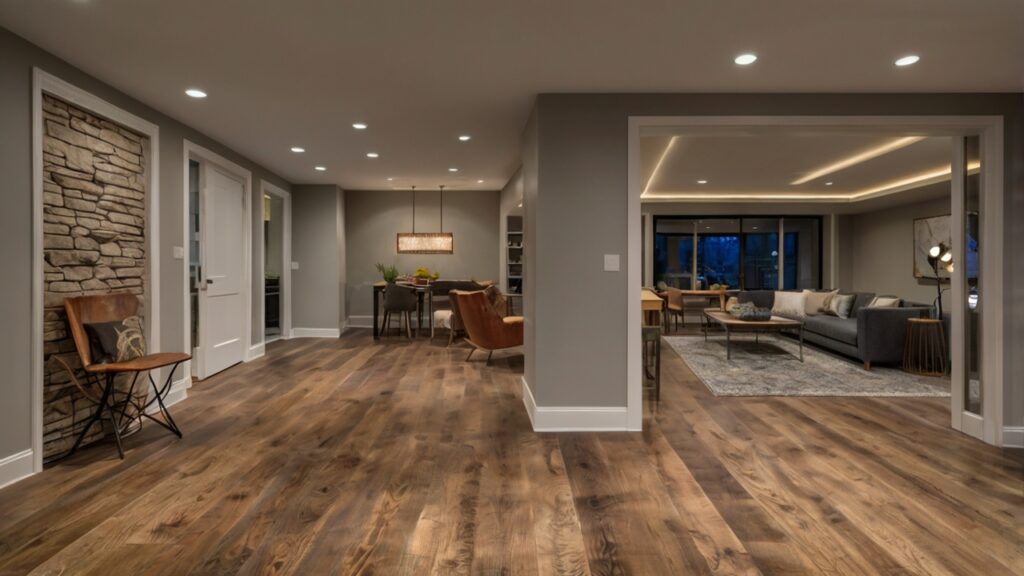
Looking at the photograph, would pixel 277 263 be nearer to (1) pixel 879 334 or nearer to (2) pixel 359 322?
(2) pixel 359 322

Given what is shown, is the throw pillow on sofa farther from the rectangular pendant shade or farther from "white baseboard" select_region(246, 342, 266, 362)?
"white baseboard" select_region(246, 342, 266, 362)

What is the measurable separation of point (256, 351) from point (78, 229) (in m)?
3.01

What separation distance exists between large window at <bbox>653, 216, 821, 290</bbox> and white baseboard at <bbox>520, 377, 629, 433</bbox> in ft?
22.3

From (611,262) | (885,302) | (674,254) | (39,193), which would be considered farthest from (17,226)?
(674,254)

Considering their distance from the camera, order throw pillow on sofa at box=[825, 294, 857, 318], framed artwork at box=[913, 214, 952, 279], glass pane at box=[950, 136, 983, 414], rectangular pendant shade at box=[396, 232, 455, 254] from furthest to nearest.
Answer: rectangular pendant shade at box=[396, 232, 455, 254] < framed artwork at box=[913, 214, 952, 279] < throw pillow on sofa at box=[825, 294, 857, 318] < glass pane at box=[950, 136, 983, 414]

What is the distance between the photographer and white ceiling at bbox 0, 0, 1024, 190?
2.28 meters

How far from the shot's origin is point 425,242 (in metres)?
8.30

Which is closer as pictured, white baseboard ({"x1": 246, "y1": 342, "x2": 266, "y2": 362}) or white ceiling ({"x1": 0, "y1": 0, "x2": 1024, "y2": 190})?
white ceiling ({"x1": 0, "y1": 0, "x2": 1024, "y2": 190})

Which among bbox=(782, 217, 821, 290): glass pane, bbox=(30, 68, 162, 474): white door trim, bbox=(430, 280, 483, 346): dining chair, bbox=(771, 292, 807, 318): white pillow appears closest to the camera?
bbox=(30, 68, 162, 474): white door trim

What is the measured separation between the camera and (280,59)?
285 cm

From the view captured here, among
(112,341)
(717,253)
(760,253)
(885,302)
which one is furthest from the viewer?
(717,253)

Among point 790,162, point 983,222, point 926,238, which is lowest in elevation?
point 983,222

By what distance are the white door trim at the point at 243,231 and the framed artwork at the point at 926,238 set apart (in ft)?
29.9

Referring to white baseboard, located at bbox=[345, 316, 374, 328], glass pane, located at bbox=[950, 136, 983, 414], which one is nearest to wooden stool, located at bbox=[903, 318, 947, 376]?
glass pane, located at bbox=[950, 136, 983, 414]
